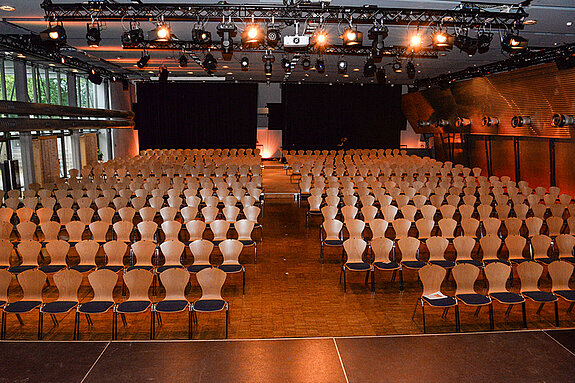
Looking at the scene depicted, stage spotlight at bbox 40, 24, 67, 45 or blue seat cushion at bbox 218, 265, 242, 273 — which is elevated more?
stage spotlight at bbox 40, 24, 67, 45

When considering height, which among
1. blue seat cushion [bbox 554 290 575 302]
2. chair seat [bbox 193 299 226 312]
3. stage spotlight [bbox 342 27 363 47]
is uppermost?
stage spotlight [bbox 342 27 363 47]

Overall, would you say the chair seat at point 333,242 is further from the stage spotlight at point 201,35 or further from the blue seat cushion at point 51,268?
the stage spotlight at point 201,35

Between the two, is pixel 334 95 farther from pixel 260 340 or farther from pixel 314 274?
pixel 260 340

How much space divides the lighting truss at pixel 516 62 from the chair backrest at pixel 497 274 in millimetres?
8396

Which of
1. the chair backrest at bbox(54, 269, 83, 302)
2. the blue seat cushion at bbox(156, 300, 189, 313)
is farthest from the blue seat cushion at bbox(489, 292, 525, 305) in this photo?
the chair backrest at bbox(54, 269, 83, 302)

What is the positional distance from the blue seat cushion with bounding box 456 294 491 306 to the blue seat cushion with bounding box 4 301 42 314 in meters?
5.96

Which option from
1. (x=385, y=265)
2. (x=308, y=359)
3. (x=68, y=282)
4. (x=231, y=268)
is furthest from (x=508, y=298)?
(x=68, y=282)

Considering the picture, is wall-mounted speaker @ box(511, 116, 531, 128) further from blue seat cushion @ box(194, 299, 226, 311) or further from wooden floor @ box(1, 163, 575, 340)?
blue seat cushion @ box(194, 299, 226, 311)

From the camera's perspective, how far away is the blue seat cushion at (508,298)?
265 inches

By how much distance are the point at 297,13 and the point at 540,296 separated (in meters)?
7.54

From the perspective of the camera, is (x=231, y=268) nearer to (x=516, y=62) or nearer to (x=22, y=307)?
(x=22, y=307)

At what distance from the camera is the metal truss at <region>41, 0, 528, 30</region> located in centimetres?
1013

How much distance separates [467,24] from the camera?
10.6 m

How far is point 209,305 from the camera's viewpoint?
21.3 feet
